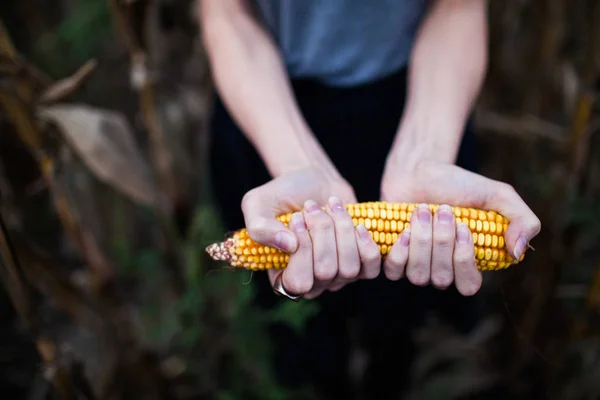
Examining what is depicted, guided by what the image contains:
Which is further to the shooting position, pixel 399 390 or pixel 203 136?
pixel 203 136

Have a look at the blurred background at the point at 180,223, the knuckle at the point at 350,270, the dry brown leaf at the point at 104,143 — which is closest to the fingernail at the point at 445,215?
the knuckle at the point at 350,270

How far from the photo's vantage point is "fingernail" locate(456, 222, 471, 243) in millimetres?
573

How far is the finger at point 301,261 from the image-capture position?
583 mm

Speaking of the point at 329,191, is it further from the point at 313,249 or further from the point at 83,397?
the point at 83,397

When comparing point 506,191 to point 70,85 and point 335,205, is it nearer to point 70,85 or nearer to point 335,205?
point 335,205

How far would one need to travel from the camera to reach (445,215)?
0.57 m

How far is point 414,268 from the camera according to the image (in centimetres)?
60

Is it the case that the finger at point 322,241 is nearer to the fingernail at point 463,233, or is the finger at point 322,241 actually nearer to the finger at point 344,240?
the finger at point 344,240

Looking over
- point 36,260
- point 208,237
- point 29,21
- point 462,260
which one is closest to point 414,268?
point 462,260

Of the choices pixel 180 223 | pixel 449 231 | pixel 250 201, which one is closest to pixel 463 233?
pixel 449 231

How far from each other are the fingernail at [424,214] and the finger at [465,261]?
4 centimetres

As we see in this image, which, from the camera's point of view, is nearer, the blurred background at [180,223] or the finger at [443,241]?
the finger at [443,241]

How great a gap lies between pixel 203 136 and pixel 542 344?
1.01 meters

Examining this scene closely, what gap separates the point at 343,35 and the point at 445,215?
346 millimetres
